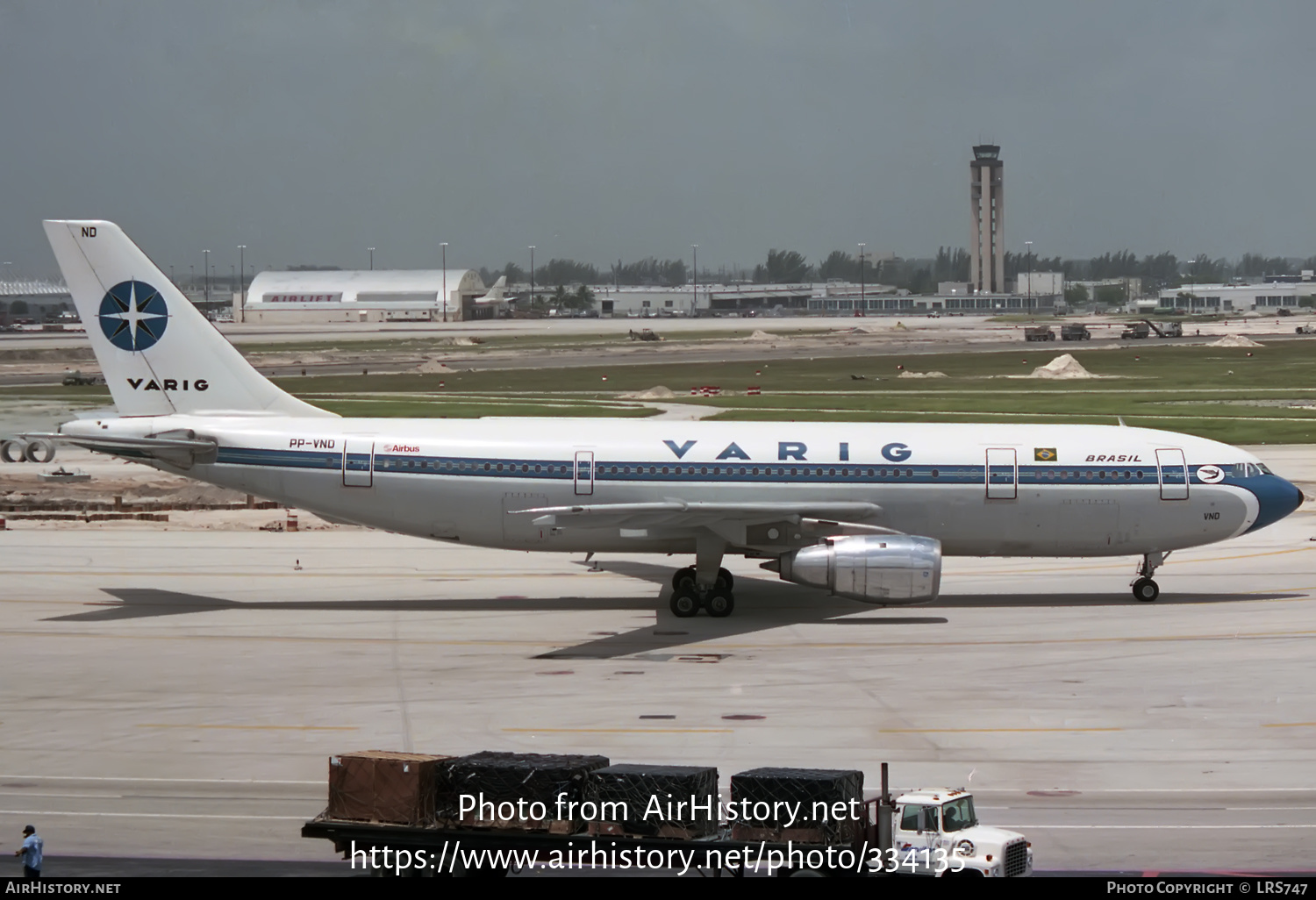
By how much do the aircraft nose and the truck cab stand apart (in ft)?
76.0

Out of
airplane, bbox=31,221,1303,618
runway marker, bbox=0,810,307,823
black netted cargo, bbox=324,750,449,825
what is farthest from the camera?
airplane, bbox=31,221,1303,618

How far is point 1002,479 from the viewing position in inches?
1517

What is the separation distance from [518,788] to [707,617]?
62.2 feet

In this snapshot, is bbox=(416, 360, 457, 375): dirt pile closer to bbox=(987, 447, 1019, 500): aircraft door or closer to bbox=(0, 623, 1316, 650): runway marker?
bbox=(0, 623, 1316, 650): runway marker

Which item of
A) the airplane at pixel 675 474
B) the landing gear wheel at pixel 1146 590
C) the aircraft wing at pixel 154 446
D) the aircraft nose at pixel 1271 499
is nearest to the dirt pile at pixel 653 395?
the airplane at pixel 675 474

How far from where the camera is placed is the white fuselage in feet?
126

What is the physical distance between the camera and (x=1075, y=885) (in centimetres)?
1759

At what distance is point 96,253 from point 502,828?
2592 centimetres

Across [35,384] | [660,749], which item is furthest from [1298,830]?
[35,384]

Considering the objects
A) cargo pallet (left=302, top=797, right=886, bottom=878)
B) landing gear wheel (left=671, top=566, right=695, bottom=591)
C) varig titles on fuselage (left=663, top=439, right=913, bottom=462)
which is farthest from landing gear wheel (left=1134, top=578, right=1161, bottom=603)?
cargo pallet (left=302, top=797, right=886, bottom=878)

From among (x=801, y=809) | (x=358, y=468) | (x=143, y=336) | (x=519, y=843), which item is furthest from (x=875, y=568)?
Answer: (x=143, y=336)

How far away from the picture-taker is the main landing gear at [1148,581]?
1566 inches

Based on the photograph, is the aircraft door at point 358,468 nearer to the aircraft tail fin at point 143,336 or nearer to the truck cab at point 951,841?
the aircraft tail fin at point 143,336

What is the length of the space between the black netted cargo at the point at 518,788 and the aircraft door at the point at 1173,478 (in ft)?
78.0
